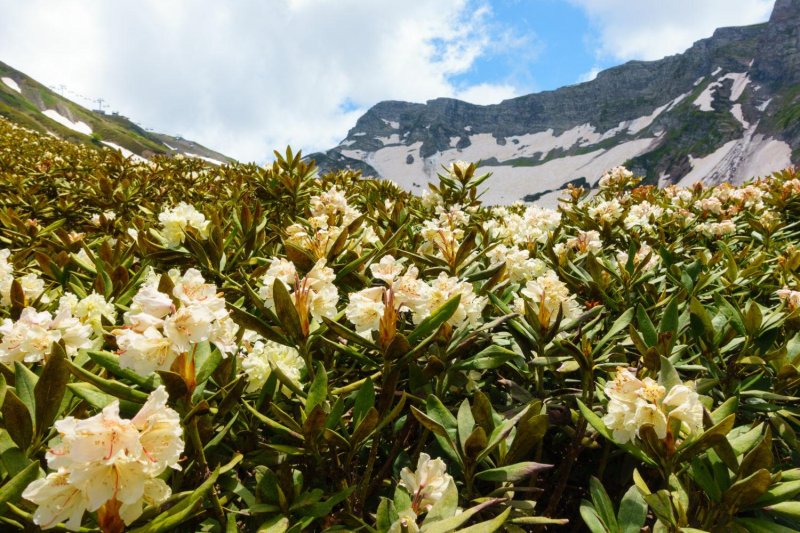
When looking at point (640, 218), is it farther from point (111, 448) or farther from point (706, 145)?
point (706, 145)

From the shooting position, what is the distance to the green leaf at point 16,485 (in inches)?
32.6

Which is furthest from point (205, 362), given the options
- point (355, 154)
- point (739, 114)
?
point (355, 154)

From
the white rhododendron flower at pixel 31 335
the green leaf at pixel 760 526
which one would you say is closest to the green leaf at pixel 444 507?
the green leaf at pixel 760 526

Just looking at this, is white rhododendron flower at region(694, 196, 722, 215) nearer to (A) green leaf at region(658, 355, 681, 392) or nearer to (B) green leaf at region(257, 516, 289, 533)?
(A) green leaf at region(658, 355, 681, 392)

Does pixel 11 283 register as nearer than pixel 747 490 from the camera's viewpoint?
No

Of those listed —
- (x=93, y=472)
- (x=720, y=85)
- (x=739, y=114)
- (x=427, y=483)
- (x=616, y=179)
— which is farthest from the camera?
(x=720, y=85)

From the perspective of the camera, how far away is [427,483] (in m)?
1.09

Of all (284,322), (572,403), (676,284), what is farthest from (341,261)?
(676,284)

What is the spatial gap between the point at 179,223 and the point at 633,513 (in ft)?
6.44

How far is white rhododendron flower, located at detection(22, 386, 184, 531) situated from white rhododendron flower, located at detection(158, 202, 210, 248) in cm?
130

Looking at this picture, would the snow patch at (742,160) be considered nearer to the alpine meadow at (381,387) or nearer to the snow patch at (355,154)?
the alpine meadow at (381,387)

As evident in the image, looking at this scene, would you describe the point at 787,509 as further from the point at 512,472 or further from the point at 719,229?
the point at 719,229

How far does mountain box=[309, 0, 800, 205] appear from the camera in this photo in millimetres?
69188

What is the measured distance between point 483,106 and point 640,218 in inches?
4911
